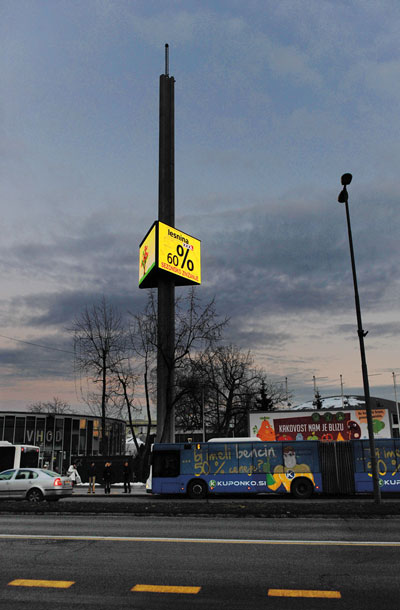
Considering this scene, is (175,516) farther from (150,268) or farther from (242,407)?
(242,407)

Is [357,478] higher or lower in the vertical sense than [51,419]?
lower

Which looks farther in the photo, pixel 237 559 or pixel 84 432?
pixel 84 432

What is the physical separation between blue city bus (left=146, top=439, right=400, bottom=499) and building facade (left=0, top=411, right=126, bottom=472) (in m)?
36.7

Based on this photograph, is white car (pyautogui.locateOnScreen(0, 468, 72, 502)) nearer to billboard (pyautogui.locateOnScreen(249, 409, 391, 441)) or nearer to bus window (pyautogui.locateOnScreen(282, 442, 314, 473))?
bus window (pyautogui.locateOnScreen(282, 442, 314, 473))

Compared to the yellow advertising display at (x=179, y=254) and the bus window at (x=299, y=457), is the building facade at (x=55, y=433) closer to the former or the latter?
the yellow advertising display at (x=179, y=254)

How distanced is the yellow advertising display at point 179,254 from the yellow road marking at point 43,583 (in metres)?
31.9

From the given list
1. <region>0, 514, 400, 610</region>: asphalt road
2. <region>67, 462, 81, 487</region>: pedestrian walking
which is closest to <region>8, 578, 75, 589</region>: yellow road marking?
<region>0, 514, 400, 610</region>: asphalt road

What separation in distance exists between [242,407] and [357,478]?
4082 centimetres

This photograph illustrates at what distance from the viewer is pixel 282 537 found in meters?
11.3

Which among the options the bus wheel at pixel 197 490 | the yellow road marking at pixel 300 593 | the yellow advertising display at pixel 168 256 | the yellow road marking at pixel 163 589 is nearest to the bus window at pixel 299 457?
the bus wheel at pixel 197 490

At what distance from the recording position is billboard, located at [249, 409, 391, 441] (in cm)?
3431

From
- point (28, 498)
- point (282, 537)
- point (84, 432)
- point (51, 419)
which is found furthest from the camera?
point (84, 432)

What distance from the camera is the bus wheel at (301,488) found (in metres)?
24.6

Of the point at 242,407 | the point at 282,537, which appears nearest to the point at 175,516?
the point at 282,537
